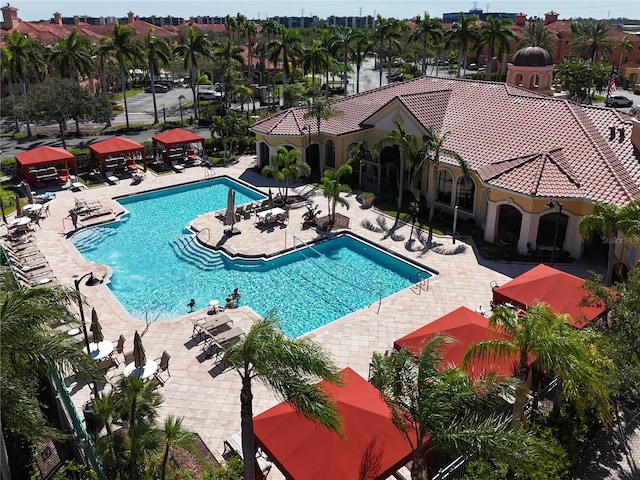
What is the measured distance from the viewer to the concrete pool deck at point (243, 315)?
18031 millimetres

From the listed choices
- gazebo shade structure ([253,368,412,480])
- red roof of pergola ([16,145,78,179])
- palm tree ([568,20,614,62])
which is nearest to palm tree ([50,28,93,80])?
red roof of pergola ([16,145,78,179])

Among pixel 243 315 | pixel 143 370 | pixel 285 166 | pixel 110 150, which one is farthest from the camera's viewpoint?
pixel 110 150

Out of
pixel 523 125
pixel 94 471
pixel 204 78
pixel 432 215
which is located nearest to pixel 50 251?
pixel 94 471

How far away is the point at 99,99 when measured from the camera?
174ft

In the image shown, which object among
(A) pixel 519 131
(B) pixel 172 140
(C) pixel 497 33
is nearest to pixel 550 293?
(A) pixel 519 131

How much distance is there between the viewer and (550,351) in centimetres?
1200

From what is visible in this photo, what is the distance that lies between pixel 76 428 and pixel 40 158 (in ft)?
100.0

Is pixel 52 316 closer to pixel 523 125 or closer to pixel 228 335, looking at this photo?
pixel 228 335

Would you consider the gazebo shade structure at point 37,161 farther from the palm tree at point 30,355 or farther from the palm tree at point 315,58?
the palm tree at point 315,58

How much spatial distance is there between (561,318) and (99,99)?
51216 millimetres

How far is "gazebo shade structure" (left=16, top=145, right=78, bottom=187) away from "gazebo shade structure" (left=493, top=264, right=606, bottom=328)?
33.8m

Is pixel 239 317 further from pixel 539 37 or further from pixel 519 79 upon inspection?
Answer: pixel 539 37

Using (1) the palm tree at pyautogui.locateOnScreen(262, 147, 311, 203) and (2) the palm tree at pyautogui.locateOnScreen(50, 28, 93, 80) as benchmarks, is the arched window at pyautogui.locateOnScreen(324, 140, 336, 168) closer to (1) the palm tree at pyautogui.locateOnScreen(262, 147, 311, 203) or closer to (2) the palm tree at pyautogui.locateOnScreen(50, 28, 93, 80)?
(1) the palm tree at pyautogui.locateOnScreen(262, 147, 311, 203)

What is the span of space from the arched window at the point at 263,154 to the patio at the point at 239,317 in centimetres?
886
